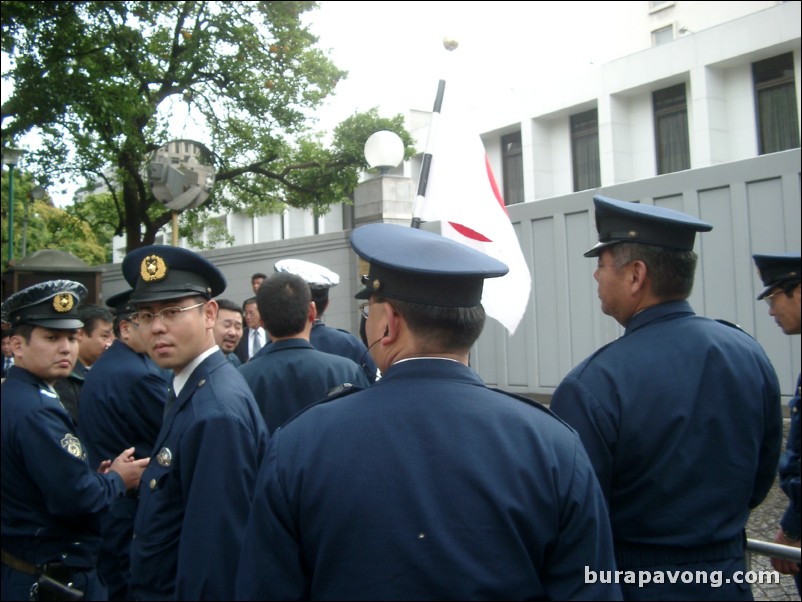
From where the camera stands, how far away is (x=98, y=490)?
3207 millimetres

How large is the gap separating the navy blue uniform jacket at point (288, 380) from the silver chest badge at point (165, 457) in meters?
1.27

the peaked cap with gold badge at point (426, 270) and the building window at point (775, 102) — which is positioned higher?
the building window at point (775, 102)

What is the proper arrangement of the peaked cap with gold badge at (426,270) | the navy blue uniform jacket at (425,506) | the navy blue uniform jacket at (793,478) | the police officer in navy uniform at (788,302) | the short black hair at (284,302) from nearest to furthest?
the navy blue uniform jacket at (425,506), the peaked cap with gold badge at (426,270), the navy blue uniform jacket at (793,478), the police officer in navy uniform at (788,302), the short black hair at (284,302)

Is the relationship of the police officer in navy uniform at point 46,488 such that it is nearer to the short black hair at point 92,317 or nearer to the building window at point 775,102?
the short black hair at point 92,317

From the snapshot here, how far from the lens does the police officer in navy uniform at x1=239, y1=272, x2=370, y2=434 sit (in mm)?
3971

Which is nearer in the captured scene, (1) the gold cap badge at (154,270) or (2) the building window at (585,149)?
(1) the gold cap badge at (154,270)

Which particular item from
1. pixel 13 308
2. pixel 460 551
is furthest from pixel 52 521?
pixel 460 551

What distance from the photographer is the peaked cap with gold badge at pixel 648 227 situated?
8.61ft

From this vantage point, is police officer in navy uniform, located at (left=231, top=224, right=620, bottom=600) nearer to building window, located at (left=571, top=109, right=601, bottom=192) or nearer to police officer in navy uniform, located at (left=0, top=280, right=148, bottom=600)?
police officer in navy uniform, located at (left=0, top=280, right=148, bottom=600)

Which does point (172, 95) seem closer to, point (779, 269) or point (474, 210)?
point (474, 210)

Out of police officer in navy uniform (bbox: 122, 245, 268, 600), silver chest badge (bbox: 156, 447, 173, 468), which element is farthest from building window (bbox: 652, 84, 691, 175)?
silver chest badge (bbox: 156, 447, 173, 468)

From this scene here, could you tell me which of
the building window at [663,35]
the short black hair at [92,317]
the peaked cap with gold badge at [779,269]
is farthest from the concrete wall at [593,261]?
the building window at [663,35]

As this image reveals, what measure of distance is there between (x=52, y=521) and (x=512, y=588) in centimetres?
248

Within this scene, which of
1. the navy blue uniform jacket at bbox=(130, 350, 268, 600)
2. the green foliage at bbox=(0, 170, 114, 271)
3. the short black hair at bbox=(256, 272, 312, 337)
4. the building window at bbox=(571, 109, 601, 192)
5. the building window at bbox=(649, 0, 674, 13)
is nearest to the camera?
the navy blue uniform jacket at bbox=(130, 350, 268, 600)
